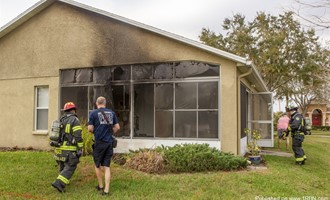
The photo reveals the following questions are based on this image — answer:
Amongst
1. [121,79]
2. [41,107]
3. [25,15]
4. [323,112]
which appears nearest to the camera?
[121,79]

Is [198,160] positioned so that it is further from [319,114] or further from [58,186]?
[319,114]

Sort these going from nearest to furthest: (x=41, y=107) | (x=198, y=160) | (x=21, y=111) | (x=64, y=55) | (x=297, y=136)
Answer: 1. (x=198, y=160)
2. (x=297, y=136)
3. (x=64, y=55)
4. (x=41, y=107)
5. (x=21, y=111)

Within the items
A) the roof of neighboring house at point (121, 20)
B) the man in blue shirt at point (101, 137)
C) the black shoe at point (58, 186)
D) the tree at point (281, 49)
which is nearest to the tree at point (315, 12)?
the roof of neighboring house at point (121, 20)

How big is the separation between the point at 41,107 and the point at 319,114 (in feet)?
181

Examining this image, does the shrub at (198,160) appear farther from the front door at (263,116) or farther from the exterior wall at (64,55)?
the front door at (263,116)

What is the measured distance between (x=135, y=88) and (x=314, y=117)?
54.4 m

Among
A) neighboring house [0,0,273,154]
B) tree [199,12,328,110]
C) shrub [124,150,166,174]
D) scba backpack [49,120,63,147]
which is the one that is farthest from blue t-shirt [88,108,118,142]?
tree [199,12,328,110]

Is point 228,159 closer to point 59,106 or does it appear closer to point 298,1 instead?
point 298,1

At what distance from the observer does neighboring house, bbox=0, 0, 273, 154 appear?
10016mm

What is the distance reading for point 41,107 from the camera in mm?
12586

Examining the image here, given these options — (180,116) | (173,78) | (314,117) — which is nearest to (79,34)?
(173,78)

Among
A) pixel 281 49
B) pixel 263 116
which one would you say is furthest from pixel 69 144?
pixel 281 49

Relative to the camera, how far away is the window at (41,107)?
492 inches

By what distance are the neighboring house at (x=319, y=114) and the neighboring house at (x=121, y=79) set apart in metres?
47.8
